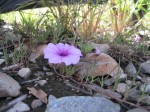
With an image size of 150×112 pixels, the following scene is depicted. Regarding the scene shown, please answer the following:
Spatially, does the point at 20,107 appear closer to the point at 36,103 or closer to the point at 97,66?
the point at 36,103

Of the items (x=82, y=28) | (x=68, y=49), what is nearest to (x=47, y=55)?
(x=68, y=49)

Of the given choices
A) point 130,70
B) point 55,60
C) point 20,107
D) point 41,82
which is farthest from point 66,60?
point 130,70

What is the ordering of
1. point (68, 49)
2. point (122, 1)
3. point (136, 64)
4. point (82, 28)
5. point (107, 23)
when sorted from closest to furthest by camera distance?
1. point (68, 49)
2. point (136, 64)
3. point (82, 28)
4. point (122, 1)
5. point (107, 23)

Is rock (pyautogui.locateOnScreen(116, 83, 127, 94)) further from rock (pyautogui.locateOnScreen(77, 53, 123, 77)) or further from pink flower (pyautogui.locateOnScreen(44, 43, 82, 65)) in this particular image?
pink flower (pyautogui.locateOnScreen(44, 43, 82, 65))

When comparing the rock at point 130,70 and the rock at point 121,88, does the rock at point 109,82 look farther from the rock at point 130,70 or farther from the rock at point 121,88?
the rock at point 130,70

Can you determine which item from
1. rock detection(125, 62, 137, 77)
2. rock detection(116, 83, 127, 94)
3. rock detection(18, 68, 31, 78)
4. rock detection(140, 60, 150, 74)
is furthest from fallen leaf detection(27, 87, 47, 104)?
rock detection(140, 60, 150, 74)

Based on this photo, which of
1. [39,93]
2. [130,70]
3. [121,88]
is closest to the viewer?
[39,93]

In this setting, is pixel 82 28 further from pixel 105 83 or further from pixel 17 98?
pixel 17 98
